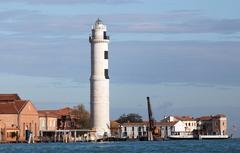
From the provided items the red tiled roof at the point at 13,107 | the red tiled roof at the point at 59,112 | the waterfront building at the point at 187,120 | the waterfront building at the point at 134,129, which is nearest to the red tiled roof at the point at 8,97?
the red tiled roof at the point at 13,107

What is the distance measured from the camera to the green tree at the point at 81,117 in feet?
502

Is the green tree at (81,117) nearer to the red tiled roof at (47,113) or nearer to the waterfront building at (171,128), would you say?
the red tiled roof at (47,113)

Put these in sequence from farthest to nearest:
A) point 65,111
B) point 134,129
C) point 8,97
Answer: point 134,129 → point 65,111 → point 8,97

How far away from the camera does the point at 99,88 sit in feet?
445

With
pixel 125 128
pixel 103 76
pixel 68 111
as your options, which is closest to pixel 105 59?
pixel 103 76

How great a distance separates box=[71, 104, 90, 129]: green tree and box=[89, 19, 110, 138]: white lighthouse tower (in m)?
14.2

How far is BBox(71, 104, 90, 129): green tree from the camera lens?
152875 millimetres

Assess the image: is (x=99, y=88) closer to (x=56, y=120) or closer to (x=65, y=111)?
(x=56, y=120)

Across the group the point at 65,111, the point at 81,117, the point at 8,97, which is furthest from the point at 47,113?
the point at 65,111

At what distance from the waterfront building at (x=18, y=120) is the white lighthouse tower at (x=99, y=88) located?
891cm

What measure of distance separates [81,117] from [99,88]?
19.4m

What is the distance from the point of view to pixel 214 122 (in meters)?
197

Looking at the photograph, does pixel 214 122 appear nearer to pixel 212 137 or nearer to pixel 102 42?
pixel 212 137

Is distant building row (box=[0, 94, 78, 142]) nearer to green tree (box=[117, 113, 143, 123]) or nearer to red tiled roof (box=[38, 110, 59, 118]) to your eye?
red tiled roof (box=[38, 110, 59, 118])
